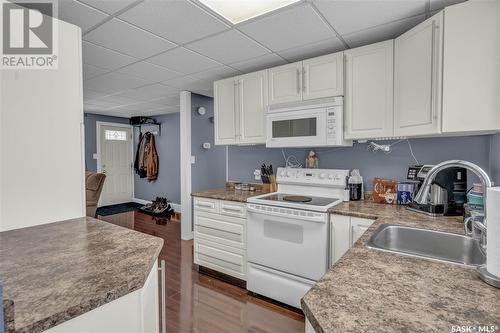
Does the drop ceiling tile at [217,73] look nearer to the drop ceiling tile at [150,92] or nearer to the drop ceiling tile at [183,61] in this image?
the drop ceiling tile at [183,61]

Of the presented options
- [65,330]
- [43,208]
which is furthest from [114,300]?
[43,208]

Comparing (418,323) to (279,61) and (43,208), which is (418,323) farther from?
(279,61)

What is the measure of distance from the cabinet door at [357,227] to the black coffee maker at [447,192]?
450 mm

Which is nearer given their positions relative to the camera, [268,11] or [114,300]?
[114,300]

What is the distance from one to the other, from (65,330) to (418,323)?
0.89 m

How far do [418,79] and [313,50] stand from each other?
35.8 inches

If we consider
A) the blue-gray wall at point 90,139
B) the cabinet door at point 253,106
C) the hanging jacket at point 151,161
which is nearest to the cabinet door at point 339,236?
the cabinet door at point 253,106

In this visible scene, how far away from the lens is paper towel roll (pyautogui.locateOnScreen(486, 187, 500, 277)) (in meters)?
0.74

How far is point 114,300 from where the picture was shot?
0.78 m

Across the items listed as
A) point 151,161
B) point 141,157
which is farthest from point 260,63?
point 141,157

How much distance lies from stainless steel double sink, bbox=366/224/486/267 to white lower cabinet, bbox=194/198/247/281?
1282 mm

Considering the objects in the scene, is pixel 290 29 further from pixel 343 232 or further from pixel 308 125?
pixel 343 232

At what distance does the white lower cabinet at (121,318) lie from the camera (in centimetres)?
71

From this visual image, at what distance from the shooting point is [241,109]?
2.81 meters
